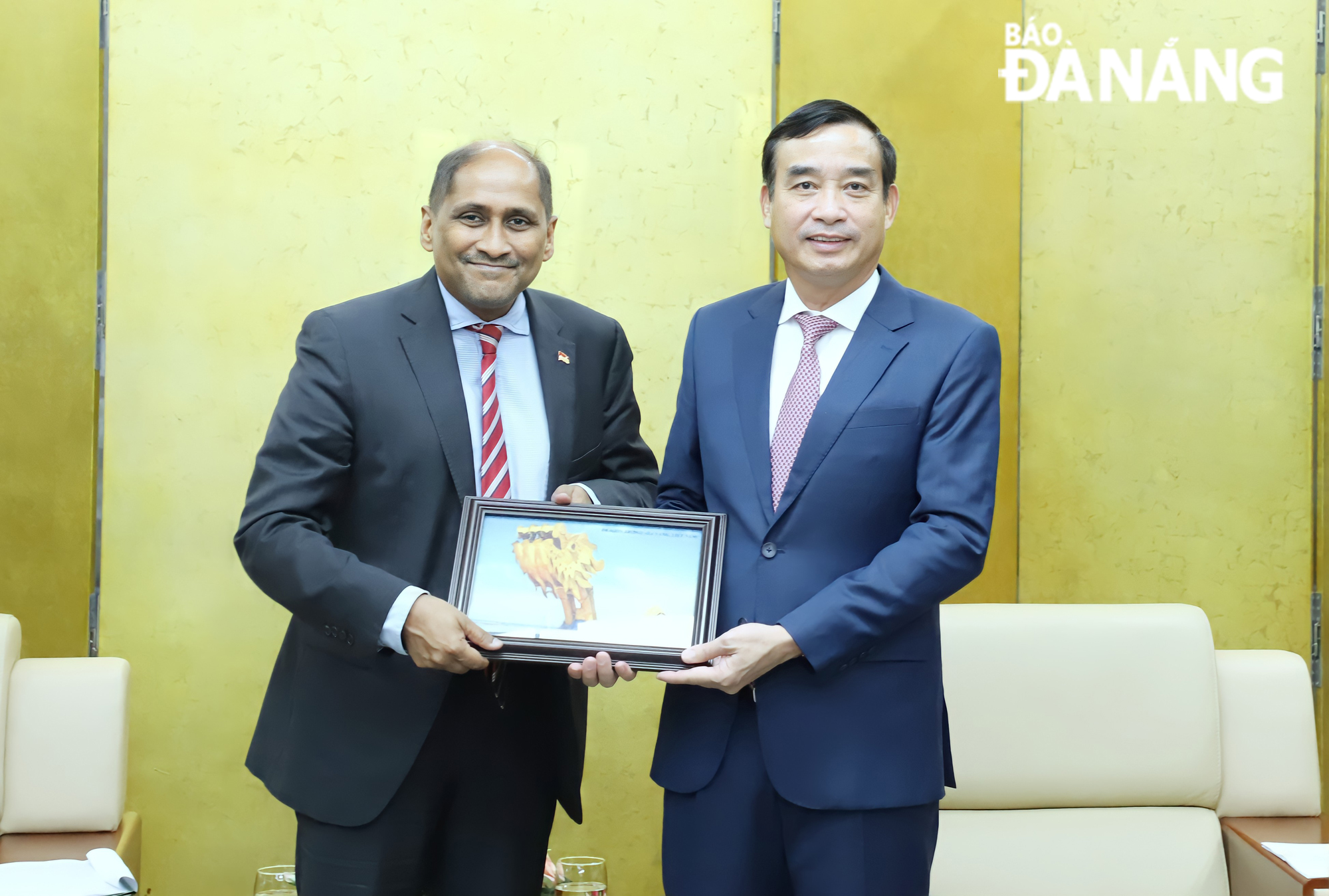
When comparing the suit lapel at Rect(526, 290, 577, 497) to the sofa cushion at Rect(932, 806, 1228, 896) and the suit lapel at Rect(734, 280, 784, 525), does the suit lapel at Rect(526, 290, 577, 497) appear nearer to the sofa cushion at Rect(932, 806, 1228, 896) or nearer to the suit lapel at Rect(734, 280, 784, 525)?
the suit lapel at Rect(734, 280, 784, 525)

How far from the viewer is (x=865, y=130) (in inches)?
81.4

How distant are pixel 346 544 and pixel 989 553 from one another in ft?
7.32

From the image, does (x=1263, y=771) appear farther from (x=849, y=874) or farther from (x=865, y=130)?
(x=865, y=130)

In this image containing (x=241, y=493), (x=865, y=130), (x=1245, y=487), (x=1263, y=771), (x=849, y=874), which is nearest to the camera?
(x=849, y=874)

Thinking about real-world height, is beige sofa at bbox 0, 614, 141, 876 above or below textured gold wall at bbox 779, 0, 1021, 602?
below

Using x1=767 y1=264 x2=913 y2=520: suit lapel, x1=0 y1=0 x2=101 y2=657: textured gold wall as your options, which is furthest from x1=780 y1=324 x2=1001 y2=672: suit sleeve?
x1=0 y1=0 x2=101 y2=657: textured gold wall

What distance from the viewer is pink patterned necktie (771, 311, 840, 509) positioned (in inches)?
79.4

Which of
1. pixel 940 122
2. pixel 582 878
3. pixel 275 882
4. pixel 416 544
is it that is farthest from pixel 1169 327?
pixel 275 882

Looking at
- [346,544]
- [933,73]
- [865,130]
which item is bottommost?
[346,544]

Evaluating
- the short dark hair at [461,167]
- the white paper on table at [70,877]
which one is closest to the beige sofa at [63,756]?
the white paper on table at [70,877]

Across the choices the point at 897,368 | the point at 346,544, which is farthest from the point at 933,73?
the point at 346,544

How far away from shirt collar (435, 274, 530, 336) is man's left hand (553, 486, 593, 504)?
0.33m

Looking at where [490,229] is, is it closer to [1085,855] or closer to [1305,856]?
[1085,855]

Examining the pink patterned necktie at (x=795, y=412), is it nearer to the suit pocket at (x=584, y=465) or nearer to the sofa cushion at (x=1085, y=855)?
the suit pocket at (x=584, y=465)
